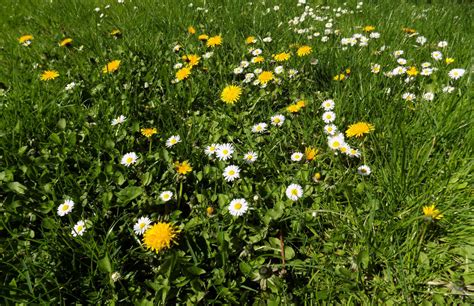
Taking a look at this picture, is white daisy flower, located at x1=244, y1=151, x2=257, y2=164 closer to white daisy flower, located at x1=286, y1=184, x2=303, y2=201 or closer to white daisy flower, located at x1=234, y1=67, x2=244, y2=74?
white daisy flower, located at x1=286, y1=184, x2=303, y2=201

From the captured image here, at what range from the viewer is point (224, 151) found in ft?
6.13

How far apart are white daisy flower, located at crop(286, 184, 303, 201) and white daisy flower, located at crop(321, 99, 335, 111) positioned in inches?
26.8

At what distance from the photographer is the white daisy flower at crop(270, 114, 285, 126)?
2068 millimetres

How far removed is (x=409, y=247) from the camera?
1.34 metres

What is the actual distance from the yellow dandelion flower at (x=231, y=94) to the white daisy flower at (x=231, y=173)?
2.04 ft

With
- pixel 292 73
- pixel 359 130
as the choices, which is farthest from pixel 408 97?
pixel 292 73

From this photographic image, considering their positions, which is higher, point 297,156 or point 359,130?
point 359,130

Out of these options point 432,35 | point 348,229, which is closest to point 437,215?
point 348,229

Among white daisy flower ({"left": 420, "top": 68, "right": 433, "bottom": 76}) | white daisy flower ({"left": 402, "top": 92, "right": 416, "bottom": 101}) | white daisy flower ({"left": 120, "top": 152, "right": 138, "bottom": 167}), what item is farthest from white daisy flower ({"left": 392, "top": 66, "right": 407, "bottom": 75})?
white daisy flower ({"left": 120, "top": 152, "right": 138, "bottom": 167})

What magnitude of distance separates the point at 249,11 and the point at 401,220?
314 cm

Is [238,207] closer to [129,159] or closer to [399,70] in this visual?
[129,159]

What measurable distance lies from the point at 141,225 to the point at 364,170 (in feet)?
3.55

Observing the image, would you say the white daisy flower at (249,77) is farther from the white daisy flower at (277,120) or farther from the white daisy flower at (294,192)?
the white daisy flower at (294,192)

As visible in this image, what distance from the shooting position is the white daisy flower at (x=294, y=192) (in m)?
1.61
